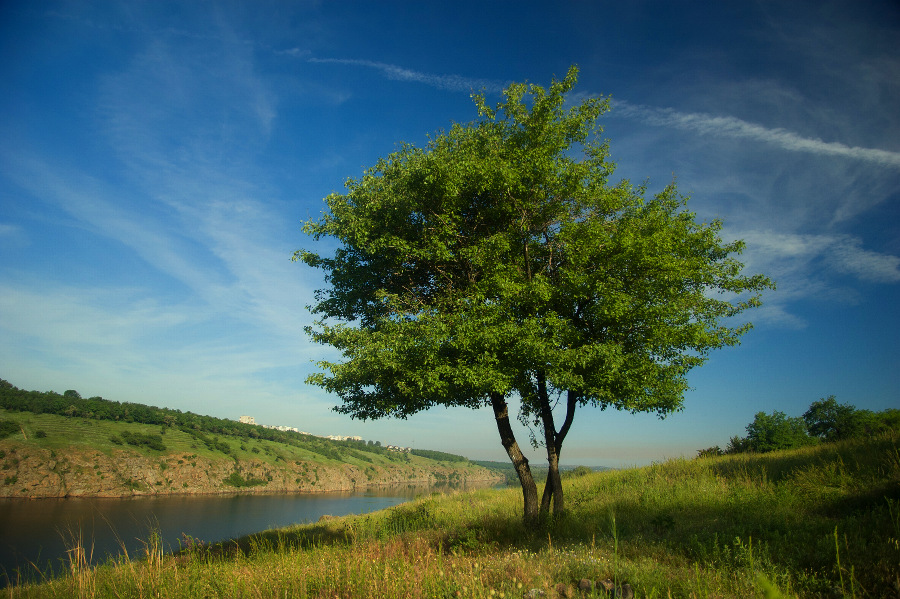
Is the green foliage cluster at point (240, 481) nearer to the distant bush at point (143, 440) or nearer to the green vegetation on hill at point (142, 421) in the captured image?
the green vegetation on hill at point (142, 421)

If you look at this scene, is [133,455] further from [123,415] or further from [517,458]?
[517,458]

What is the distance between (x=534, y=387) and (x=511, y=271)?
3515mm

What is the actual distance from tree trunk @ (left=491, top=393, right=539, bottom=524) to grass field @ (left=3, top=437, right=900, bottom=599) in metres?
0.52

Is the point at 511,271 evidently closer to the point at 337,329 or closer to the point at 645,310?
the point at 645,310

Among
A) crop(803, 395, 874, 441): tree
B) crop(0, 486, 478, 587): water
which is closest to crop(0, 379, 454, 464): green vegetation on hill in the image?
crop(0, 486, 478, 587): water

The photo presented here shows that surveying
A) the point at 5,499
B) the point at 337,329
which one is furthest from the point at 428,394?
the point at 5,499

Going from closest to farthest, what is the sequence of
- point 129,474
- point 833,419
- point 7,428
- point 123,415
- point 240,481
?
point 833,419 < point 7,428 < point 129,474 < point 240,481 < point 123,415

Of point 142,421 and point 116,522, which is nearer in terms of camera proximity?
point 116,522

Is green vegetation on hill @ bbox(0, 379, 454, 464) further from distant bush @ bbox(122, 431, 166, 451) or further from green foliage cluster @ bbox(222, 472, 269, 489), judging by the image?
green foliage cluster @ bbox(222, 472, 269, 489)

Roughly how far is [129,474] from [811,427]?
142 meters

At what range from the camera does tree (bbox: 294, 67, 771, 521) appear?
817 cm

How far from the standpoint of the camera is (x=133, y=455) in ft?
333

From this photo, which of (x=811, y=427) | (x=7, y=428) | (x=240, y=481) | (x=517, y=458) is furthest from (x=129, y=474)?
(x=811, y=427)

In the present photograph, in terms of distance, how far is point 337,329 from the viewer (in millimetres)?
9812
